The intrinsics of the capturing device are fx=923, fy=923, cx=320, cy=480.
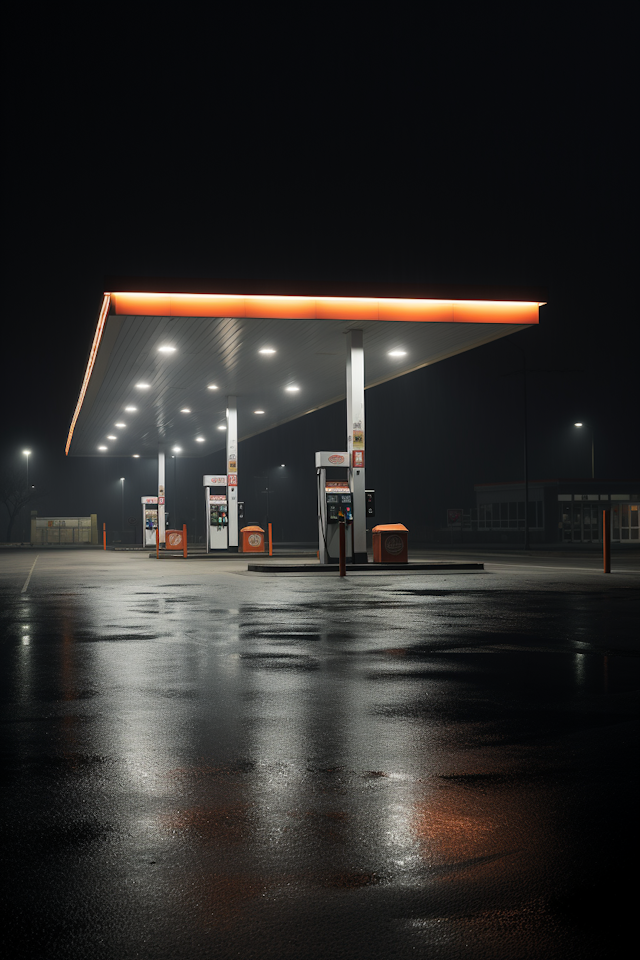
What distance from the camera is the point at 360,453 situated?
26.0 m

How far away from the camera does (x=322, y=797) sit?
4.71 m

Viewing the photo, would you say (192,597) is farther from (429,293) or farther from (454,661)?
(429,293)

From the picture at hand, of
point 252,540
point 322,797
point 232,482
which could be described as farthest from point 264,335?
point 322,797

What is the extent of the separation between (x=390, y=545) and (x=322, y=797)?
21.3 m

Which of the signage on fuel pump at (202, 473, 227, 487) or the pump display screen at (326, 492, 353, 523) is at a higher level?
the signage on fuel pump at (202, 473, 227, 487)

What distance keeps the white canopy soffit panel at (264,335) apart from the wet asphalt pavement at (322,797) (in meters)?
14.2

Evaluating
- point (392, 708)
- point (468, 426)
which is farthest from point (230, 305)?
point (468, 426)

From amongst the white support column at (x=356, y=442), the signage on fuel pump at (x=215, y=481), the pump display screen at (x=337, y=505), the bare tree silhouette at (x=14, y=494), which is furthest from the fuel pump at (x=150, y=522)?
the bare tree silhouette at (x=14, y=494)

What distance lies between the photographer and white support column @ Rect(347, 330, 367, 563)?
84.7 ft

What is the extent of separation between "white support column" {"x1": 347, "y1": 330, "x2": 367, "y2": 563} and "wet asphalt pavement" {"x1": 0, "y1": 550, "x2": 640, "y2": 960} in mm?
14801

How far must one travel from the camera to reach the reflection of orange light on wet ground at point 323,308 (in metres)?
23.4

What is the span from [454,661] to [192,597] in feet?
30.0

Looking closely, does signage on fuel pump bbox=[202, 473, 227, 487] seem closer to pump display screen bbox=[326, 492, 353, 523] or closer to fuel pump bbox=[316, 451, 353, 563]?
fuel pump bbox=[316, 451, 353, 563]

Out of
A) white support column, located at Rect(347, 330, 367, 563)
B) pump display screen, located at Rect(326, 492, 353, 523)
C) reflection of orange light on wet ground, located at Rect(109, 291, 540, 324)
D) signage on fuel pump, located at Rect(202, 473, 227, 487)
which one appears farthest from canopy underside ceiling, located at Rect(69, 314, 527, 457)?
pump display screen, located at Rect(326, 492, 353, 523)
